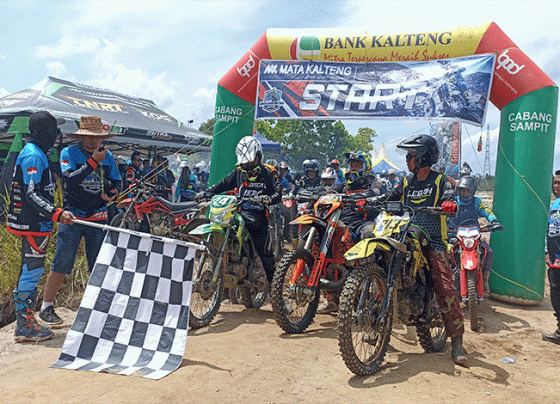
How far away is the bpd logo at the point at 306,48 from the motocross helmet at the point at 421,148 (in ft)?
14.8

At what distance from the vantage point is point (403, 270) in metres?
4.01

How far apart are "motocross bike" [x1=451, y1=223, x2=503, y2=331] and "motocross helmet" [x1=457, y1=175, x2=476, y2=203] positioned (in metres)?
0.59

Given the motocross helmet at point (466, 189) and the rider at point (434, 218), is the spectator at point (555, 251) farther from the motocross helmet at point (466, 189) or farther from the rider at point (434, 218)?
the rider at point (434, 218)

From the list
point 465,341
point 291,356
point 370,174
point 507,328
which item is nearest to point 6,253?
point 291,356

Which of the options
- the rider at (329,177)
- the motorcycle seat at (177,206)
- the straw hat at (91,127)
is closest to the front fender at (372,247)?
the straw hat at (91,127)

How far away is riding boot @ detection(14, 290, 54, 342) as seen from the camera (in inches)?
171

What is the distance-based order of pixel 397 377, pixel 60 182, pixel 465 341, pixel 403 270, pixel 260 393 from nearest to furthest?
pixel 260 393 < pixel 397 377 < pixel 403 270 < pixel 465 341 < pixel 60 182

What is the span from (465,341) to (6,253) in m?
6.07

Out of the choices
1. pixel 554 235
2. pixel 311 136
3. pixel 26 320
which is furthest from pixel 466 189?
pixel 311 136

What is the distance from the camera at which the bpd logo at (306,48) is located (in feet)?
26.7

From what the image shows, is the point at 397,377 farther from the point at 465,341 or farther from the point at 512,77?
the point at 512,77

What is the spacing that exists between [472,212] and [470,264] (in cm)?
108

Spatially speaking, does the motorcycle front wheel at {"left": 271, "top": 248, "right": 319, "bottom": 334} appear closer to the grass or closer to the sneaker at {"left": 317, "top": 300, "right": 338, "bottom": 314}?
the sneaker at {"left": 317, "top": 300, "right": 338, "bottom": 314}

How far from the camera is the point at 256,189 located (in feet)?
18.1
